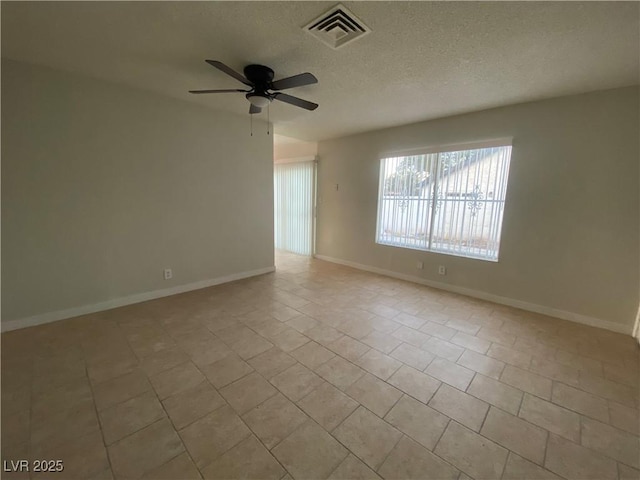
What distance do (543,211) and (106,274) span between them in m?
5.13

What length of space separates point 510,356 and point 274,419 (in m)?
2.04

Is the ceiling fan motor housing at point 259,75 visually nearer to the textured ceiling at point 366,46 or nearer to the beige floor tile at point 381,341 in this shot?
the textured ceiling at point 366,46

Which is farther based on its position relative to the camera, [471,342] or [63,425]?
[471,342]

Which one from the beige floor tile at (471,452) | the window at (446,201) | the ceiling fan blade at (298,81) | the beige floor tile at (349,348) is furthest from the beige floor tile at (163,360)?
the window at (446,201)

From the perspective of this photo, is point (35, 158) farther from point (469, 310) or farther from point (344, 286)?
point (469, 310)

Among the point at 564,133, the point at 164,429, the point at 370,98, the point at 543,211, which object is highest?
the point at 370,98

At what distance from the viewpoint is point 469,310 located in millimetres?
3115

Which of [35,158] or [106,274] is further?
[106,274]

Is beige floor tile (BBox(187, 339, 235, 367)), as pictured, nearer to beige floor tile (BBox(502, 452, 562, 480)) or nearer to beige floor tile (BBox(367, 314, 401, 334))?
beige floor tile (BBox(367, 314, 401, 334))

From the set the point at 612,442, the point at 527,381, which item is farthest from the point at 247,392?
the point at 612,442

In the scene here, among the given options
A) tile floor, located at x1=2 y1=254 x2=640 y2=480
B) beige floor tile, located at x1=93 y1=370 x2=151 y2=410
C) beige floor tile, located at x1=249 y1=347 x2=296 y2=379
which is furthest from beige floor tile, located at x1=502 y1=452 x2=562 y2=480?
beige floor tile, located at x1=93 y1=370 x2=151 y2=410

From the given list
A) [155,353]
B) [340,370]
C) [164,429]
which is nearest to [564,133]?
[340,370]

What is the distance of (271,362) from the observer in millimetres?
2068

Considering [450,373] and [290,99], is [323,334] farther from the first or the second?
[290,99]
